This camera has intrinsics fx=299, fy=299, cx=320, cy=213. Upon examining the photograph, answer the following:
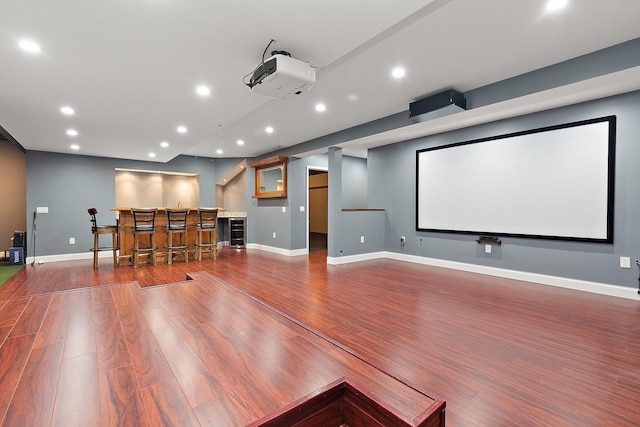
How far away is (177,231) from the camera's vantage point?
19.4 feet

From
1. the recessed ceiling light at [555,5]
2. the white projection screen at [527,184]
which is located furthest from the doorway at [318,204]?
the recessed ceiling light at [555,5]

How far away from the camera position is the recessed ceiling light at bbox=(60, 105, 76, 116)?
3.69m

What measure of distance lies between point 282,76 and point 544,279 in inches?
170

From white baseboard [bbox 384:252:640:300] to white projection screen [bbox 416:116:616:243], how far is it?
0.55 m

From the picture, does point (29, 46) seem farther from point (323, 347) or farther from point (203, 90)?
point (323, 347)

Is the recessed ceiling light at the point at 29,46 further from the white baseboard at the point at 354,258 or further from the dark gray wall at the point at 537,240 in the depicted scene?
the dark gray wall at the point at 537,240

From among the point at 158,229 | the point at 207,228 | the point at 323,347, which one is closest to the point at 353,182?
the point at 207,228

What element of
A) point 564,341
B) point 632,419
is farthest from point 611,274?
point 632,419

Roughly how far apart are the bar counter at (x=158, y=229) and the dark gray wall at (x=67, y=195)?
175 cm

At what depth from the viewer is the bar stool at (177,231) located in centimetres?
572

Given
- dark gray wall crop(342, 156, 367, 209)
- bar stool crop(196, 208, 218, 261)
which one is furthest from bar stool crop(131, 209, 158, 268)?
dark gray wall crop(342, 156, 367, 209)

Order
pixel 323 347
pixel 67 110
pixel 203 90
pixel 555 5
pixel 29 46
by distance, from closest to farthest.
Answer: pixel 323 347 < pixel 555 5 < pixel 29 46 < pixel 203 90 < pixel 67 110

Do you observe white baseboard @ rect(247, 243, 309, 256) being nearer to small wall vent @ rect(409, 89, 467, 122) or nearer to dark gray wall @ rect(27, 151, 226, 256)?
dark gray wall @ rect(27, 151, 226, 256)

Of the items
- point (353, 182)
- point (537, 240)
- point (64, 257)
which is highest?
point (353, 182)
